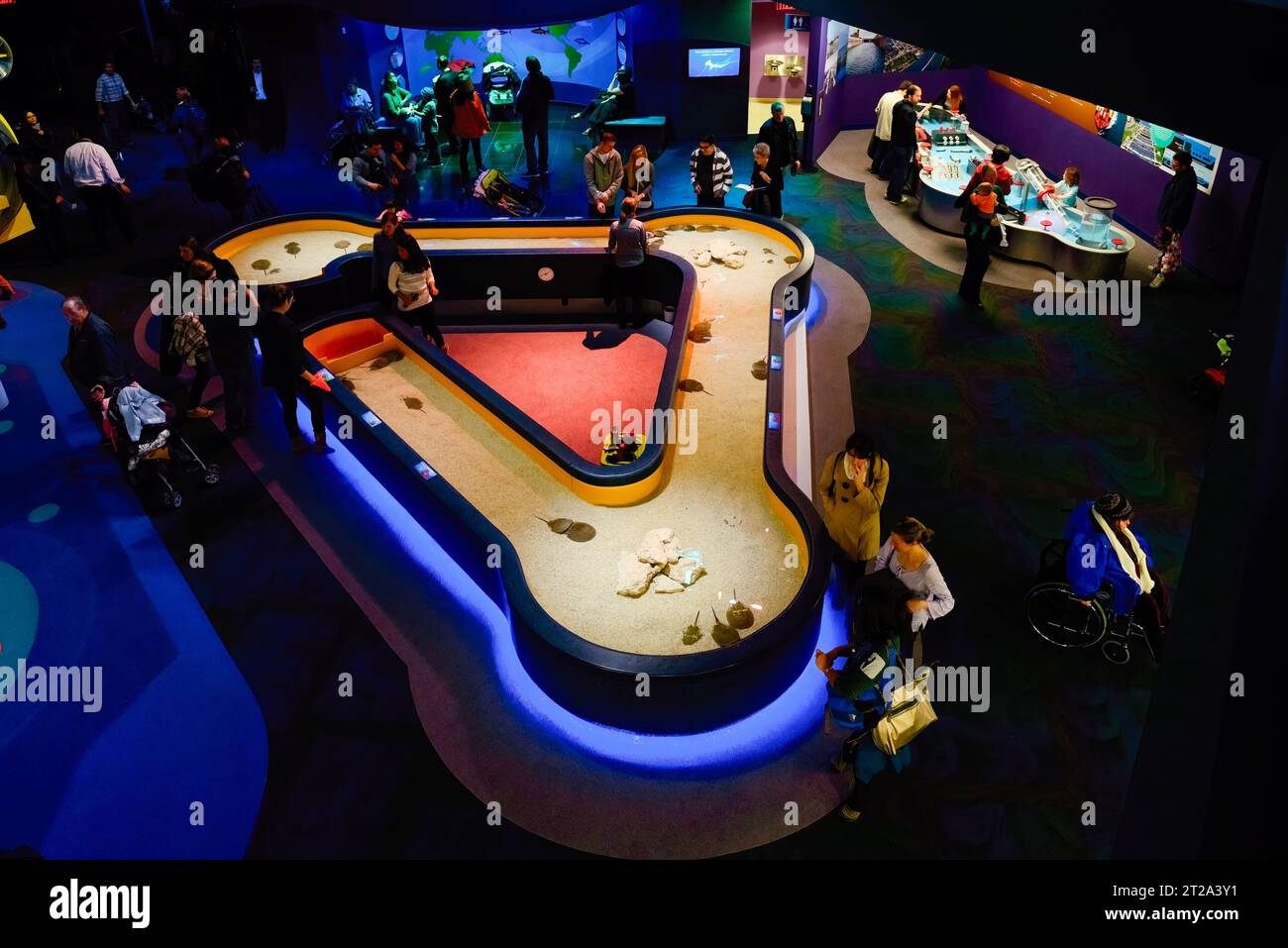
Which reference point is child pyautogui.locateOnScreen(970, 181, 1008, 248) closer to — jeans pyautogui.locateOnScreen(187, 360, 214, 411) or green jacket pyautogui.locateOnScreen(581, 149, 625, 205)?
green jacket pyautogui.locateOnScreen(581, 149, 625, 205)

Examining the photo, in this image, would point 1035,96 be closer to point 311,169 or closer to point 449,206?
point 449,206

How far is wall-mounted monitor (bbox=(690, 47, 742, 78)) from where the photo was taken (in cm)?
1407

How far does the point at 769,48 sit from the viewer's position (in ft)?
51.6

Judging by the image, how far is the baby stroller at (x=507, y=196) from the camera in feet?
38.7

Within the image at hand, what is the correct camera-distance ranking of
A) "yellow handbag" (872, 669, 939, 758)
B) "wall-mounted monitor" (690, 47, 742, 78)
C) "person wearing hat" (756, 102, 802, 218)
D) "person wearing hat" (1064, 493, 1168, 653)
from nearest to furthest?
"yellow handbag" (872, 669, 939, 758) → "person wearing hat" (1064, 493, 1168, 653) → "person wearing hat" (756, 102, 802, 218) → "wall-mounted monitor" (690, 47, 742, 78)

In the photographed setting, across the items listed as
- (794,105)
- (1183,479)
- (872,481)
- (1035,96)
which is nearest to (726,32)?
(794,105)

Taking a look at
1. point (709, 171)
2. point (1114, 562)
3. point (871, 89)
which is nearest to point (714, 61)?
point (871, 89)

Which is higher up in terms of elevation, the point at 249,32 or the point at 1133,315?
the point at 249,32

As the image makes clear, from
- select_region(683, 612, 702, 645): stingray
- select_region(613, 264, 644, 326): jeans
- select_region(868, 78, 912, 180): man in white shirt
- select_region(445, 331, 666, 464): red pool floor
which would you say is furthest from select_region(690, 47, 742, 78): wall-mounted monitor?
select_region(683, 612, 702, 645): stingray

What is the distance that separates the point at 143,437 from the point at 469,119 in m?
7.55

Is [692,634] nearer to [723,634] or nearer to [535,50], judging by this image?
[723,634]

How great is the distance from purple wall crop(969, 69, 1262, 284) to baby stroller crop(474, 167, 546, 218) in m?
7.80
